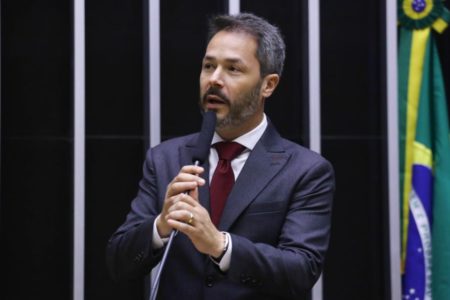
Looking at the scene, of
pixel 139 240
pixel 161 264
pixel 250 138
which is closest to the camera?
pixel 161 264

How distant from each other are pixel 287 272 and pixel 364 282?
4.73 ft

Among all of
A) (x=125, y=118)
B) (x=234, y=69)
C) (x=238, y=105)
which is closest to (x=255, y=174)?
(x=238, y=105)

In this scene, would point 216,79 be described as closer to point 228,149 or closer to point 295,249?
point 228,149

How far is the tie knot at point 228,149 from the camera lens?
205 cm

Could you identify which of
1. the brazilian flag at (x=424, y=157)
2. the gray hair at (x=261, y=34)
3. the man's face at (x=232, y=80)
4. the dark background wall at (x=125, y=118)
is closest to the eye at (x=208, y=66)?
the man's face at (x=232, y=80)

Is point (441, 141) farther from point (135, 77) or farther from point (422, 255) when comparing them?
point (135, 77)

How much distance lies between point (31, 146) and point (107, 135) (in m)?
0.31

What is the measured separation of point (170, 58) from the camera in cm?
306

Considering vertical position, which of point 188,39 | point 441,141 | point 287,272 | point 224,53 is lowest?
point 287,272

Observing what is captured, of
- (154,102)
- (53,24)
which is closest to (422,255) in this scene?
(154,102)

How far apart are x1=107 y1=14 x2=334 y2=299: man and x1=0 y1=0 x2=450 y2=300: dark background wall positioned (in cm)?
94

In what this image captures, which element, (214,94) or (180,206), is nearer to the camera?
(180,206)

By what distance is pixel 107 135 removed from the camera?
3.02m

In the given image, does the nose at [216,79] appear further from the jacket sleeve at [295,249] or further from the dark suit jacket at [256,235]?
the jacket sleeve at [295,249]
